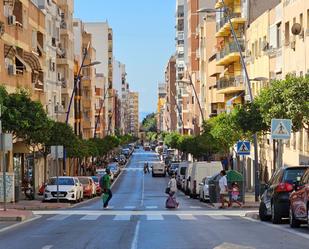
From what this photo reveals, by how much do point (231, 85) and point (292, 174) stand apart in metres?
54.1

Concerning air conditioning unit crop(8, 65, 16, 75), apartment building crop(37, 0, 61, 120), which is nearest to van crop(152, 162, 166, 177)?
apartment building crop(37, 0, 61, 120)

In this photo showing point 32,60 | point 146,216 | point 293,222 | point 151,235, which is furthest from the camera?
point 32,60

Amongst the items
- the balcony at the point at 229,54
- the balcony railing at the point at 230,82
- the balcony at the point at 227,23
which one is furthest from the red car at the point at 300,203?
the balcony at the point at 227,23

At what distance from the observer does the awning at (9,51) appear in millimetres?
49250

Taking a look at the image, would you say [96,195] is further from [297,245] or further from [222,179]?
[297,245]

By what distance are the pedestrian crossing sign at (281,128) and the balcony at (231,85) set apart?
46547 mm

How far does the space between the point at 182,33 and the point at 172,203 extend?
141 meters

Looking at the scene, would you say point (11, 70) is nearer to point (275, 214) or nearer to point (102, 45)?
point (275, 214)

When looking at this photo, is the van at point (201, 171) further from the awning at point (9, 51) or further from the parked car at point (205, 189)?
the awning at point (9, 51)

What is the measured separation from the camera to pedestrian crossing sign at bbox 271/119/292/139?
28.2 metres

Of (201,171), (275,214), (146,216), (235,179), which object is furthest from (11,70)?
(275,214)

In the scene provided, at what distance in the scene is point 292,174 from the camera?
23531mm

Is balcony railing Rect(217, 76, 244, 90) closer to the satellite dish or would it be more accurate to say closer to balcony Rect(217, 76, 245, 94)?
balcony Rect(217, 76, 245, 94)

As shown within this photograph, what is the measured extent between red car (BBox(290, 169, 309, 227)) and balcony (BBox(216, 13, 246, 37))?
2146 inches
